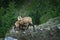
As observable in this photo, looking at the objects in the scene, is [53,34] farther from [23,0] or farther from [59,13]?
[23,0]

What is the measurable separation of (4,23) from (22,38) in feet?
6.55

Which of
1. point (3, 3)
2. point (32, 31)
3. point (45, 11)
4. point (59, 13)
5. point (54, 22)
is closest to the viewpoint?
point (32, 31)

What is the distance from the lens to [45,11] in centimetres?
756

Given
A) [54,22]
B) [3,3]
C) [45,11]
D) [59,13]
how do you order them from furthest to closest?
[3,3]
[45,11]
[59,13]
[54,22]

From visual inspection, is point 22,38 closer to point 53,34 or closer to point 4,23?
point 53,34

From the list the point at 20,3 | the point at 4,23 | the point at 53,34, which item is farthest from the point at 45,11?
the point at 53,34

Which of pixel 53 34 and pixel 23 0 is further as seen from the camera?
pixel 23 0

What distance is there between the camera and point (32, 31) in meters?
5.18

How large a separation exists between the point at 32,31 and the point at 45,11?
2468 mm

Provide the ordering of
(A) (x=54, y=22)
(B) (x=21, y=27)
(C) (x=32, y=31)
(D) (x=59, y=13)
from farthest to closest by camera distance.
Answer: (D) (x=59, y=13) → (A) (x=54, y=22) → (C) (x=32, y=31) → (B) (x=21, y=27)

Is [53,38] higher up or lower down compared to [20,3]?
lower down

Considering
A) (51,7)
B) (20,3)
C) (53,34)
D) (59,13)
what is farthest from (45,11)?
(53,34)

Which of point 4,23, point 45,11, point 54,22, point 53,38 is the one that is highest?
point 45,11

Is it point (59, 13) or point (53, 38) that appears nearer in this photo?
point (53, 38)
